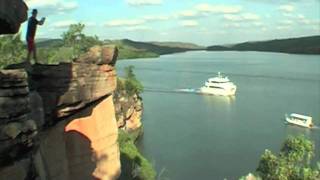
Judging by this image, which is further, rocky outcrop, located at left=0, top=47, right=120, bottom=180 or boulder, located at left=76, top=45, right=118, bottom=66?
boulder, located at left=76, top=45, right=118, bottom=66

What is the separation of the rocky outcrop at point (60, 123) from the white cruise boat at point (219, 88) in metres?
75.3

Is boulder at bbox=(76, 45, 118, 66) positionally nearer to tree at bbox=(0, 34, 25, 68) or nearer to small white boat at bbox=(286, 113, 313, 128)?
tree at bbox=(0, 34, 25, 68)

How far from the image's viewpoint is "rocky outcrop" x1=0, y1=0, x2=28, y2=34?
9125mm

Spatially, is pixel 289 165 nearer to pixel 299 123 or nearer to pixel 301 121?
pixel 299 123

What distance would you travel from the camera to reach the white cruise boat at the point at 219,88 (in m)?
89.1

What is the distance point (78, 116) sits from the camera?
13328 millimetres

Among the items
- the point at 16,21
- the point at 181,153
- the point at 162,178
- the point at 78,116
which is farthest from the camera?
the point at 181,153

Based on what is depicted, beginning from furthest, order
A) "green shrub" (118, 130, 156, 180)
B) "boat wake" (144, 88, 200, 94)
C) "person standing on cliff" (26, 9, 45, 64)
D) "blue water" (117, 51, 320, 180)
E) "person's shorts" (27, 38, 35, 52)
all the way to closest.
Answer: "boat wake" (144, 88, 200, 94) < "blue water" (117, 51, 320, 180) < "green shrub" (118, 130, 156, 180) < "person's shorts" (27, 38, 35, 52) < "person standing on cliff" (26, 9, 45, 64)

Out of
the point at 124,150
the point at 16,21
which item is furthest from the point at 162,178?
the point at 16,21

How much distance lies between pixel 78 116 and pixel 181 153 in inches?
1317

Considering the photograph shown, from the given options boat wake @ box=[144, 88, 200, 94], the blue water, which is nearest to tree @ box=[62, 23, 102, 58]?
the blue water

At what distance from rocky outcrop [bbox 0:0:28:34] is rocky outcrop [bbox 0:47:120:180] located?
116 centimetres

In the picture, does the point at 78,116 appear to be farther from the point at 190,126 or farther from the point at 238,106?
the point at 238,106

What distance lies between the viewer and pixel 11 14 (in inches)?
370
